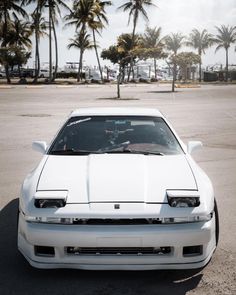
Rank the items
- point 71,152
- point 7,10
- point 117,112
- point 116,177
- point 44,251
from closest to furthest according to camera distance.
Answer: point 44,251
point 116,177
point 71,152
point 117,112
point 7,10

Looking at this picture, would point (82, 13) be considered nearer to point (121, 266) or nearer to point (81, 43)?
point (81, 43)

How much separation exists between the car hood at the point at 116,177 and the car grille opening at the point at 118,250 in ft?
1.21

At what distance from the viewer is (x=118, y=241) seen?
3.44m

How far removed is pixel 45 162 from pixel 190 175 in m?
1.42

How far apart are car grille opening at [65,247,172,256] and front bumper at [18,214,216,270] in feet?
0.08

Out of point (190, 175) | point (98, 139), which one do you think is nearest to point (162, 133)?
point (98, 139)

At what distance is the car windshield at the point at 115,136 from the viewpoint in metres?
4.96

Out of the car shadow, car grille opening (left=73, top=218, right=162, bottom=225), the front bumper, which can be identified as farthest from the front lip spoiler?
car grille opening (left=73, top=218, right=162, bottom=225)

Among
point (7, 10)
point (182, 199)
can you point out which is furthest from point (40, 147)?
point (7, 10)

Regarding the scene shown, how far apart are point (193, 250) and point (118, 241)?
629 millimetres

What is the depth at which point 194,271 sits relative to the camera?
398 cm

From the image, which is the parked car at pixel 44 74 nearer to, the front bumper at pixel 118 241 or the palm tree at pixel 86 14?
Result: the palm tree at pixel 86 14

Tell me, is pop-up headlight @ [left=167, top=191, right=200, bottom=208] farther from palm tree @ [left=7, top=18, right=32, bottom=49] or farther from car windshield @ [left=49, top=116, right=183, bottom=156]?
palm tree @ [left=7, top=18, right=32, bottom=49]

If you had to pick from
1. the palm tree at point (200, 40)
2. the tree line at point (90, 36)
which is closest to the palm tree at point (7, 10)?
the tree line at point (90, 36)
